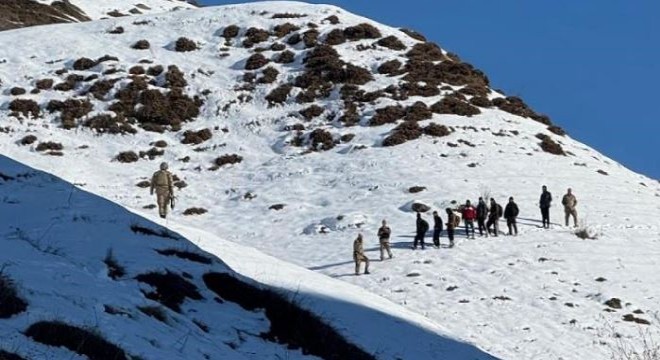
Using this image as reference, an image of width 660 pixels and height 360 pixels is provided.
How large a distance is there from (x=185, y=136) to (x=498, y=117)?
13.1m

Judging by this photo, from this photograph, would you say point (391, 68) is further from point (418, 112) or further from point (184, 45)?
point (184, 45)

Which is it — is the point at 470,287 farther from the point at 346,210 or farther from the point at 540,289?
the point at 346,210

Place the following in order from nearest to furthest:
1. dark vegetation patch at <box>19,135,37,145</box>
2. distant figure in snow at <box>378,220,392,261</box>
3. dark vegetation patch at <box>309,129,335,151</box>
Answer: distant figure in snow at <box>378,220,392,261</box>, dark vegetation patch at <box>19,135,37,145</box>, dark vegetation patch at <box>309,129,335,151</box>

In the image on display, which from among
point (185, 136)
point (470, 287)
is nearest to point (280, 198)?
point (185, 136)

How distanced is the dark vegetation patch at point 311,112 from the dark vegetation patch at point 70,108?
928 cm

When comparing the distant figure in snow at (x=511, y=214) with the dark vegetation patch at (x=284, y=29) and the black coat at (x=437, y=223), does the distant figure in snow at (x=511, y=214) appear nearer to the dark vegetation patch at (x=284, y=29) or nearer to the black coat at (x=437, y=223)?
the black coat at (x=437, y=223)

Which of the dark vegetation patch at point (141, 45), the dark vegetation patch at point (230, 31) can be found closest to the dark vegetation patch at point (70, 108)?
the dark vegetation patch at point (141, 45)

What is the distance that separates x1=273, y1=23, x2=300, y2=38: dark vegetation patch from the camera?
57.0 m

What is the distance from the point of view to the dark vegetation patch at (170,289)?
41.2 ft

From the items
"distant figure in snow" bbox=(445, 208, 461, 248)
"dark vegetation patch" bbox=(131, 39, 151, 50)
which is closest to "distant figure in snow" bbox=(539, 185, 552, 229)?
"distant figure in snow" bbox=(445, 208, 461, 248)

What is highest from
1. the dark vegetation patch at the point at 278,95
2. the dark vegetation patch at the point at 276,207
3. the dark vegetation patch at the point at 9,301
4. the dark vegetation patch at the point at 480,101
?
the dark vegetation patch at the point at 480,101

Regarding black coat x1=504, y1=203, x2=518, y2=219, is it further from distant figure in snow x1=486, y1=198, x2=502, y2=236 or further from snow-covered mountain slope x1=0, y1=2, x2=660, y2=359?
snow-covered mountain slope x1=0, y1=2, x2=660, y2=359

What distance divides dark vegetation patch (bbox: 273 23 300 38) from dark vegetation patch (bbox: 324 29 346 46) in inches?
93.9

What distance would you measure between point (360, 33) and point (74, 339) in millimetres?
47698
